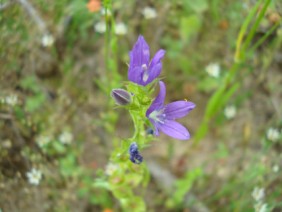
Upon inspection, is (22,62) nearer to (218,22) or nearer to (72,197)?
(72,197)

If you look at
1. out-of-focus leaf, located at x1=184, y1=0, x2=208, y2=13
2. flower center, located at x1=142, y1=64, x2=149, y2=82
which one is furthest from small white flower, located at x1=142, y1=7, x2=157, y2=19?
flower center, located at x1=142, y1=64, x2=149, y2=82

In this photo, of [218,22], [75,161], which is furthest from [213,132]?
[75,161]

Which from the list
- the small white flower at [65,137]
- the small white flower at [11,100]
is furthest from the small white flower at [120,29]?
the small white flower at [11,100]

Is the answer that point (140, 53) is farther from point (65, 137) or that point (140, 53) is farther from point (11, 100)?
point (65, 137)

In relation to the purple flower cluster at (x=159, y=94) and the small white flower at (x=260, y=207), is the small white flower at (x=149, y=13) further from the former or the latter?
the small white flower at (x=260, y=207)

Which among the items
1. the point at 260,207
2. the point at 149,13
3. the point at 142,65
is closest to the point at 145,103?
the point at 142,65

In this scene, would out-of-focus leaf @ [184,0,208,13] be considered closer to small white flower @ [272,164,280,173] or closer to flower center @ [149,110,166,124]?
small white flower @ [272,164,280,173]
